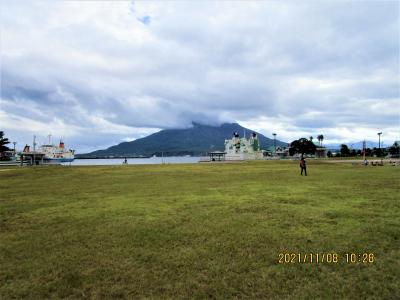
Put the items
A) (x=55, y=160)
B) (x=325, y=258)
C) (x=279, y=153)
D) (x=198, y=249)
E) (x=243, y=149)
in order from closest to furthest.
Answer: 1. (x=325, y=258)
2. (x=198, y=249)
3. (x=55, y=160)
4. (x=243, y=149)
5. (x=279, y=153)

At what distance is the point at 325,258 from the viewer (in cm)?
562

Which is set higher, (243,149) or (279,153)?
(243,149)

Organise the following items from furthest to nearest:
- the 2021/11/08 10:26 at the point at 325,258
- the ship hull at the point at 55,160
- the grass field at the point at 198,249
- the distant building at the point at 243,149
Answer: the distant building at the point at 243,149, the ship hull at the point at 55,160, the 2021/11/08 10:26 at the point at 325,258, the grass field at the point at 198,249

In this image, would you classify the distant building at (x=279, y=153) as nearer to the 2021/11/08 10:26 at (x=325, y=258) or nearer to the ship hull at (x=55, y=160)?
the ship hull at (x=55, y=160)

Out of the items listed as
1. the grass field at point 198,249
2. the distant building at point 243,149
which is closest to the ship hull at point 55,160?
the distant building at point 243,149

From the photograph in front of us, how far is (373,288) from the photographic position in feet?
14.8

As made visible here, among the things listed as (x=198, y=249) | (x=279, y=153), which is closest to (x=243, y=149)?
(x=279, y=153)

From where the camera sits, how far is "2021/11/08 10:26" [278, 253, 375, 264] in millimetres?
5500

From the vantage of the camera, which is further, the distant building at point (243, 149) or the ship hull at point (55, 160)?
the distant building at point (243, 149)

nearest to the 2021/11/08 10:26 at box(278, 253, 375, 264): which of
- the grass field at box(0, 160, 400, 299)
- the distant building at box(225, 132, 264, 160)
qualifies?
the grass field at box(0, 160, 400, 299)

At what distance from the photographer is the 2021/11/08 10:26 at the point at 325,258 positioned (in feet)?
18.0

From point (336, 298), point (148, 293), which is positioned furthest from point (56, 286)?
point (336, 298)

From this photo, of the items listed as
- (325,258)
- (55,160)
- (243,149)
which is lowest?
(325,258)

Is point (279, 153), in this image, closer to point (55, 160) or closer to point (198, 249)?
point (55, 160)
